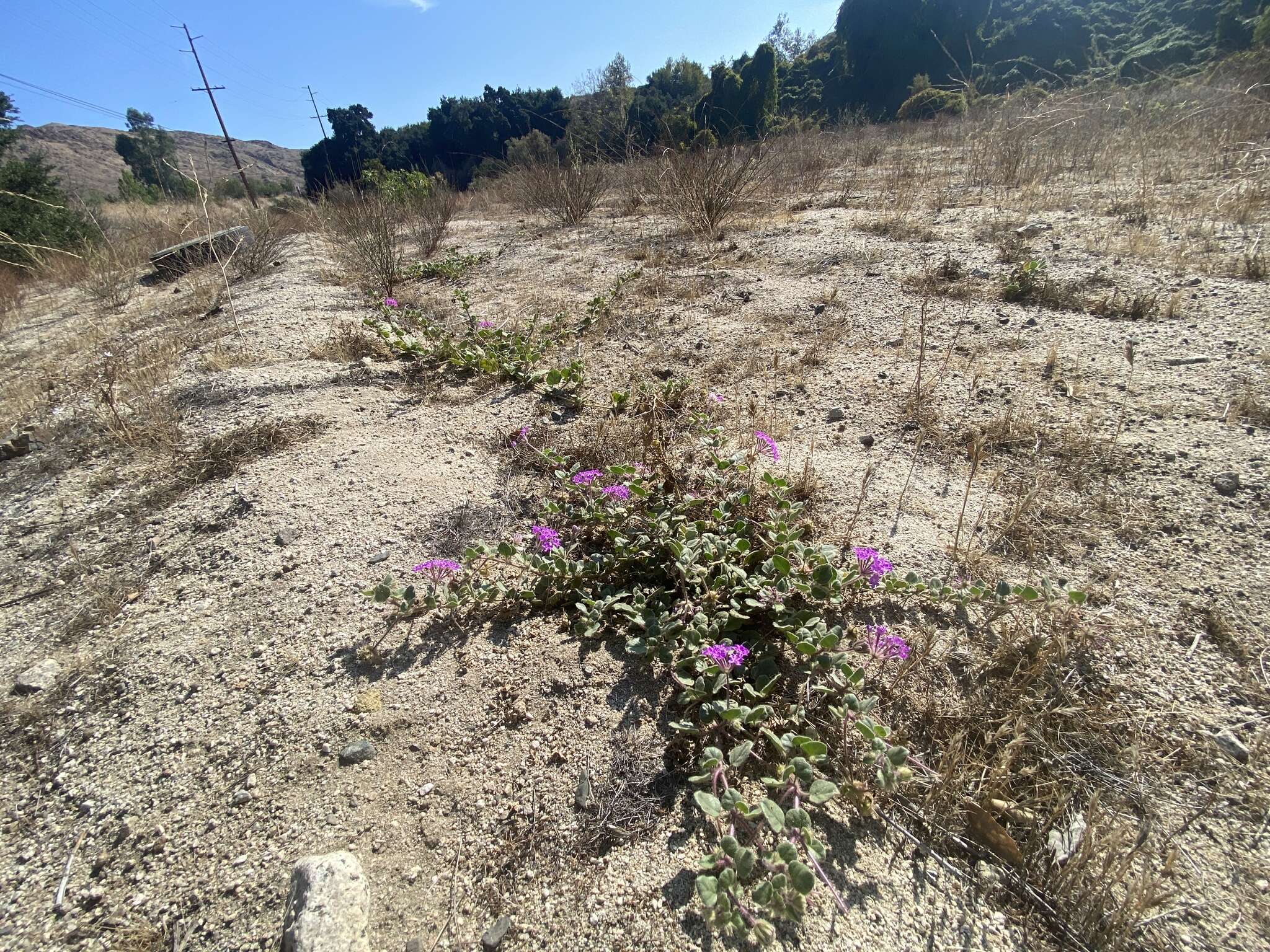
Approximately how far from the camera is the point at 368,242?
192 inches

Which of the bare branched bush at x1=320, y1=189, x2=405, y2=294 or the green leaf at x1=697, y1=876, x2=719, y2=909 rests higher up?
the bare branched bush at x1=320, y1=189, x2=405, y2=294

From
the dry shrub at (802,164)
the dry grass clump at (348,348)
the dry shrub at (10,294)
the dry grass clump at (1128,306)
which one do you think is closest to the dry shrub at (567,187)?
the dry shrub at (802,164)

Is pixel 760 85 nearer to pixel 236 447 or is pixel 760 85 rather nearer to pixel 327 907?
pixel 236 447

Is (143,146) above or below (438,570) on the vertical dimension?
above

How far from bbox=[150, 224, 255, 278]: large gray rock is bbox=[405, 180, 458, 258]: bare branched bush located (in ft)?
6.52

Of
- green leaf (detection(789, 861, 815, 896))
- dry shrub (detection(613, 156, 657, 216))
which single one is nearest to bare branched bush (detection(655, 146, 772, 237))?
dry shrub (detection(613, 156, 657, 216))

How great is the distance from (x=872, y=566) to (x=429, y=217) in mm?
7859

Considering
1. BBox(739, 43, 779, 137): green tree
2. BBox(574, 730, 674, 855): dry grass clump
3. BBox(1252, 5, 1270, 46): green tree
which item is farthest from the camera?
BBox(739, 43, 779, 137): green tree

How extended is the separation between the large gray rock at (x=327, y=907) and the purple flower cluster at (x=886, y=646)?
1.22m

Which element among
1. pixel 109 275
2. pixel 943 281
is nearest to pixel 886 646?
pixel 943 281

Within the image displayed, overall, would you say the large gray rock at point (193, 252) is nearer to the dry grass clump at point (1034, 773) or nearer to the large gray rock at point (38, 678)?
the large gray rock at point (38, 678)

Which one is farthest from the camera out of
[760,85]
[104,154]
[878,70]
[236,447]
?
[104,154]

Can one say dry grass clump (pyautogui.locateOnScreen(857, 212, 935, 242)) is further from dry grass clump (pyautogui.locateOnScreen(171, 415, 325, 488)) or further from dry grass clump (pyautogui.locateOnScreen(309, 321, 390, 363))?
dry grass clump (pyautogui.locateOnScreen(171, 415, 325, 488))

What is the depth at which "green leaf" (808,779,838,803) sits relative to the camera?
1.06m
